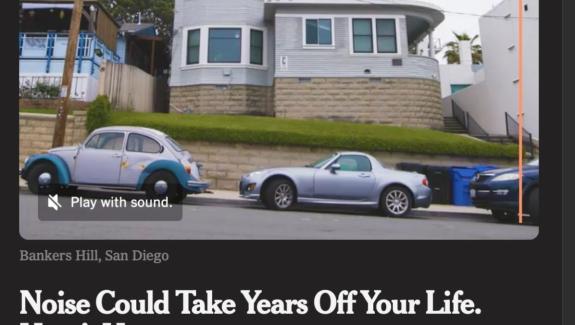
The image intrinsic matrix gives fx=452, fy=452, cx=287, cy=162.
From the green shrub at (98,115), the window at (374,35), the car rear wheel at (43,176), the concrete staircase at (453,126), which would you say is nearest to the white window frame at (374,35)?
the window at (374,35)

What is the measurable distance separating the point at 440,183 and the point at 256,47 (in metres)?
9.81

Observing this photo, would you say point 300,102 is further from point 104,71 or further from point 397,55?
point 104,71

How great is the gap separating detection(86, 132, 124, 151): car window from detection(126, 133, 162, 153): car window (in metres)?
0.18

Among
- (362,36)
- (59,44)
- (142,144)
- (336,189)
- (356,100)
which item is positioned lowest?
(336,189)

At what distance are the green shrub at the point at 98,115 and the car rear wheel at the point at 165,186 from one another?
5.68 m

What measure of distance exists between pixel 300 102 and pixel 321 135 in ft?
13.3

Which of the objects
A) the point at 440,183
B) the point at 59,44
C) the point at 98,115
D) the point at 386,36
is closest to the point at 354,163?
the point at 440,183

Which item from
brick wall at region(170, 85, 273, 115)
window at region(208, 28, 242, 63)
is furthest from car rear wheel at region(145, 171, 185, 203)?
window at region(208, 28, 242, 63)

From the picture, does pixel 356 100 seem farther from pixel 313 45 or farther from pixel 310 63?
pixel 313 45

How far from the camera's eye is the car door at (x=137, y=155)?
28.8ft

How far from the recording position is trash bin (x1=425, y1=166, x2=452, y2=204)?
1280cm

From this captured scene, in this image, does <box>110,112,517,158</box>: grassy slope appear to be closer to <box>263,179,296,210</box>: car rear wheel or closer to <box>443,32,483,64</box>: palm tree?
<box>263,179,296,210</box>: car rear wheel

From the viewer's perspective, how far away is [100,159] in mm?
8930

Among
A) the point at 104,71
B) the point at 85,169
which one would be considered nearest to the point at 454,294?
the point at 85,169
